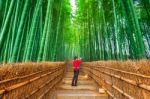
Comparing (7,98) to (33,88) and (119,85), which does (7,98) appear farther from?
(119,85)

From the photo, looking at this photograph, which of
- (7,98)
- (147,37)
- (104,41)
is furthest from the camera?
(104,41)

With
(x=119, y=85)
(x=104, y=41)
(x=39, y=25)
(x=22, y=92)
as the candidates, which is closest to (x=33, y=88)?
(x=22, y=92)

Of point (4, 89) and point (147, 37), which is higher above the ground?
Result: point (147, 37)

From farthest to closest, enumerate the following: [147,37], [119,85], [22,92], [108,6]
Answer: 1. [108,6]
2. [147,37]
3. [119,85]
4. [22,92]

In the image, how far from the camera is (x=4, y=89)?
3.06m

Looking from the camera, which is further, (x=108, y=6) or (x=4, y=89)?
(x=108, y=6)

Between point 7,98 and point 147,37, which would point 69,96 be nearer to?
point 7,98

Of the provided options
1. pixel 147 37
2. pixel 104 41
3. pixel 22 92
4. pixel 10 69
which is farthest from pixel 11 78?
pixel 104 41

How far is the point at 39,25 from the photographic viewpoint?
12766 millimetres

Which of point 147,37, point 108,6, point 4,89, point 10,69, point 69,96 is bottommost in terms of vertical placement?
point 69,96

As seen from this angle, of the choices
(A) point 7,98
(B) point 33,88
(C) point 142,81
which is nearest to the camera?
(A) point 7,98

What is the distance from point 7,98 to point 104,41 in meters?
13.6

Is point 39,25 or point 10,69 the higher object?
point 39,25

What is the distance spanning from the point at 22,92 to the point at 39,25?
882 centimetres
